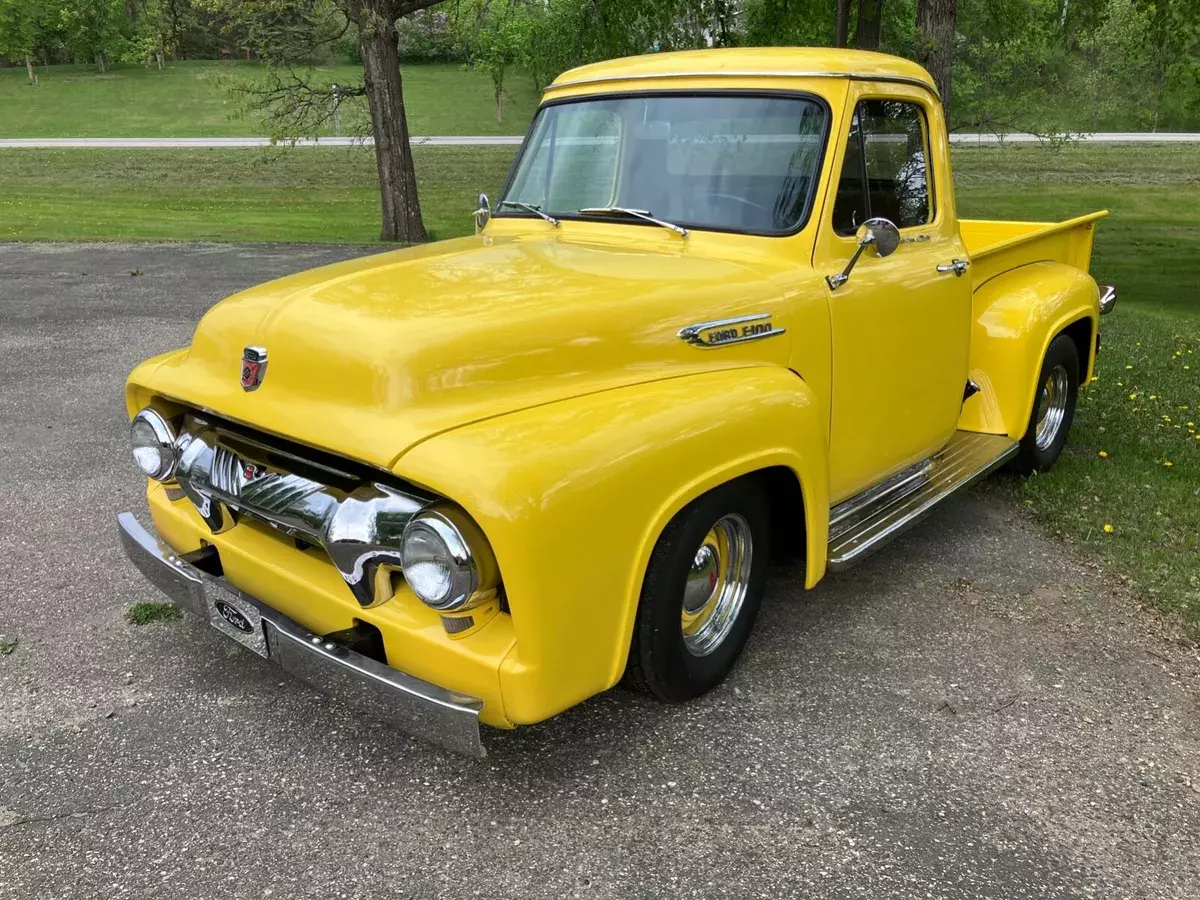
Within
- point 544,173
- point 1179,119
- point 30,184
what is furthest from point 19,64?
point 544,173

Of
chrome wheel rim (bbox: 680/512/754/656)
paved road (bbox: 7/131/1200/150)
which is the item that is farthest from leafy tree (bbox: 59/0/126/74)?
chrome wheel rim (bbox: 680/512/754/656)

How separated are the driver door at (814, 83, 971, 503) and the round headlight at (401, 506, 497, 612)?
5.39 ft

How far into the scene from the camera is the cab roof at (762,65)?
3.43 metres

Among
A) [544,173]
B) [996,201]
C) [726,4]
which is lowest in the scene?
[996,201]

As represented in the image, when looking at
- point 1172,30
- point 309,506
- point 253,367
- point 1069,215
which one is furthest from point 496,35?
point 309,506

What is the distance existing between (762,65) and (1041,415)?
2.92 metres

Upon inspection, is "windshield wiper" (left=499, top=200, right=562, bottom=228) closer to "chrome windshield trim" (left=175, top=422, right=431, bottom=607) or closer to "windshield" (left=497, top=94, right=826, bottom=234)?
"windshield" (left=497, top=94, right=826, bottom=234)

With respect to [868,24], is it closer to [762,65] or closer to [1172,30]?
[1172,30]

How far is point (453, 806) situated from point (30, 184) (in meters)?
A: 25.3

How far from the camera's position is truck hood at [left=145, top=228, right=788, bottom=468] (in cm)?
252

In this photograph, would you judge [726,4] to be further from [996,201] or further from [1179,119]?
[1179,119]

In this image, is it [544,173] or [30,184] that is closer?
[544,173]

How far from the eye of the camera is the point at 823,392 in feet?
11.1

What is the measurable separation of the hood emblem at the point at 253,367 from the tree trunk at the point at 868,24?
14.5 m
